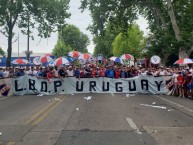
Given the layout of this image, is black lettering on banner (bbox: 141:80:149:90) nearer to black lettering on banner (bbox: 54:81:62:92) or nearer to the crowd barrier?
black lettering on banner (bbox: 54:81:62:92)

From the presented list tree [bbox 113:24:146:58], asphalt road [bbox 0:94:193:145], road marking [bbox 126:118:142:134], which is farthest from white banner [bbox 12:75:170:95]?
tree [bbox 113:24:146:58]

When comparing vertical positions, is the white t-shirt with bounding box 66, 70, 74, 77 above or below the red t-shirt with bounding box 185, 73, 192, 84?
above

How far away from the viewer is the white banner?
23.2 metres

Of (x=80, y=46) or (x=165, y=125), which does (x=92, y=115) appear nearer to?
(x=165, y=125)

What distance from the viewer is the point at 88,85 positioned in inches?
955

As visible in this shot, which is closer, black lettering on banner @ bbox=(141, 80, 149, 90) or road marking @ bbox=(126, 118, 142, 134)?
road marking @ bbox=(126, 118, 142, 134)

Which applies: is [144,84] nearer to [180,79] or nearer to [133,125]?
[180,79]

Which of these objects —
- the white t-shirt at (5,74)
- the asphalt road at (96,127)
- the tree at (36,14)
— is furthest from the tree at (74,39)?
the asphalt road at (96,127)

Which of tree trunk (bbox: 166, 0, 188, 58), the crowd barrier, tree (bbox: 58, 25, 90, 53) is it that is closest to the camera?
the crowd barrier

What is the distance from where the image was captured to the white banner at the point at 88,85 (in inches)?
912

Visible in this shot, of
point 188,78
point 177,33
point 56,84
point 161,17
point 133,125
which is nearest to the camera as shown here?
point 133,125

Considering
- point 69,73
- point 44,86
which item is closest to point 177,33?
point 69,73

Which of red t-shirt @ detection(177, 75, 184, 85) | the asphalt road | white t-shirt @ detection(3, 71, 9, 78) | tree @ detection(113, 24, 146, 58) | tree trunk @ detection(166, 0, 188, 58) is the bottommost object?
the asphalt road

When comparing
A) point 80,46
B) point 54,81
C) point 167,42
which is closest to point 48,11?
point 167,42
